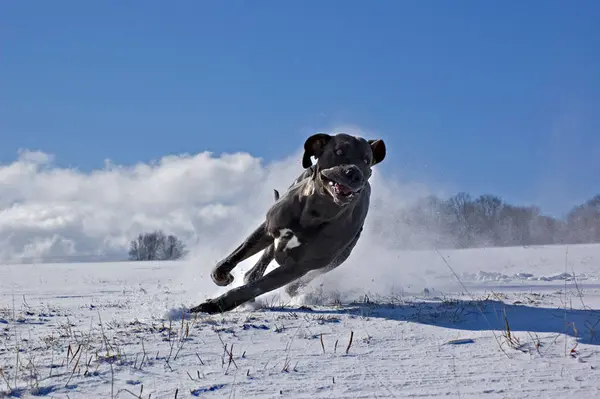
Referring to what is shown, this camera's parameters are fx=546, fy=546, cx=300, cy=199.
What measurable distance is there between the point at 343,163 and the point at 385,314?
1.47 metres

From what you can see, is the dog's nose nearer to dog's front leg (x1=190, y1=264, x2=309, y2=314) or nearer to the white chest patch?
the white chest patch

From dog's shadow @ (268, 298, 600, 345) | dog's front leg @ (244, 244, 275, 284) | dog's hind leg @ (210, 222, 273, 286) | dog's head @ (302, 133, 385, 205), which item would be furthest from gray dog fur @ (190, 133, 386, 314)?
dog's front leg @ (244, 244, 275, 284)

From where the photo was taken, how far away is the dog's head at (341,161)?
4855mm

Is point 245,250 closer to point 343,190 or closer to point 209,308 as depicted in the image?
point 209,308

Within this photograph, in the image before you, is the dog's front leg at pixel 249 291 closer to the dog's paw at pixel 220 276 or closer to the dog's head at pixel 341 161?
the dog's head at pixel 341 161

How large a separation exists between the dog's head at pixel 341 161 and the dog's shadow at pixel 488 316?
1044 mm

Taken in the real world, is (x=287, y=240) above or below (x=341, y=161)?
below

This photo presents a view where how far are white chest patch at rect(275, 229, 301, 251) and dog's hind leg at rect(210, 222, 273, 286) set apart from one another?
0.29m

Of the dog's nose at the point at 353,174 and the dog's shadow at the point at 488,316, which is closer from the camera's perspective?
the dog's shadow at the point at 488,316

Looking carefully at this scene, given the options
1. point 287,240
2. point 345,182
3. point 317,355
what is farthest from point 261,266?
point 317,355

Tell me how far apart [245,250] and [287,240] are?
2.22 ft

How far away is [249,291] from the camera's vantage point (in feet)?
16.4

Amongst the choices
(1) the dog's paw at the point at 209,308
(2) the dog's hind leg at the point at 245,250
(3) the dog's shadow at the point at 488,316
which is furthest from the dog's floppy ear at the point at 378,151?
(1) the dog's paw at the point at 209,308

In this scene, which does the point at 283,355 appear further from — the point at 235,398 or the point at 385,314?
the point at 385,314
